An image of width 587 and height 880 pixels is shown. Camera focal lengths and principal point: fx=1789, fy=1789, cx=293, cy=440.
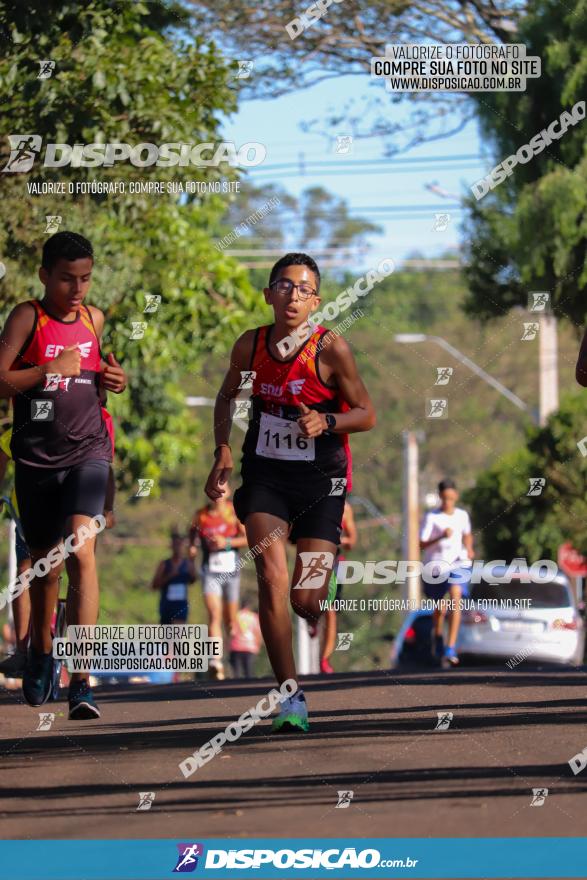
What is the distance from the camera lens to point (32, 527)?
8.05 metres

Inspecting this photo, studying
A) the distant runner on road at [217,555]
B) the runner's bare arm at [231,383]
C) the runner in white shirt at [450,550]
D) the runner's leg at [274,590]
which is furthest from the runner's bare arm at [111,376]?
the runner in white shirt at [450,550]

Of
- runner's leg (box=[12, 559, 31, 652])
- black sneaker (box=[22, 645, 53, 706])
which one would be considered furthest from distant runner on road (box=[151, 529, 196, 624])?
black sneaker (box=[22, 645, 53, 706])

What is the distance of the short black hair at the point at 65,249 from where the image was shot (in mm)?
7902

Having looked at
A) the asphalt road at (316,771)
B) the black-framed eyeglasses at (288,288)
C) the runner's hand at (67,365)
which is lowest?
the asphalt road at (316,771)

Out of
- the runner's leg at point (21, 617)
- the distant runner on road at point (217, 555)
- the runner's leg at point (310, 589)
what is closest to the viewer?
the runner's leg at point (310, 589)

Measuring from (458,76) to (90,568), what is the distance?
35.5ft

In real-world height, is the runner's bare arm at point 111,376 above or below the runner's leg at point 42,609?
above

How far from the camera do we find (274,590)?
736 cm

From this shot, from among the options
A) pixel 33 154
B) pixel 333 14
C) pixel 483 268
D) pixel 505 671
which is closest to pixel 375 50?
pixel 333 14

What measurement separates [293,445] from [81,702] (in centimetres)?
145

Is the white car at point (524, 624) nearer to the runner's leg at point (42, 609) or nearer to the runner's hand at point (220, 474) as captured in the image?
the runner's leg at point (42, 609)

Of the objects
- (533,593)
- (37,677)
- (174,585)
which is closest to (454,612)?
(174,585)

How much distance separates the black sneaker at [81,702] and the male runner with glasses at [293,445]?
0.84 m

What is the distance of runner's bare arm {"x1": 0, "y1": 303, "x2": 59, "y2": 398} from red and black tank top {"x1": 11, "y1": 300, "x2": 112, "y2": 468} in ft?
0.12
